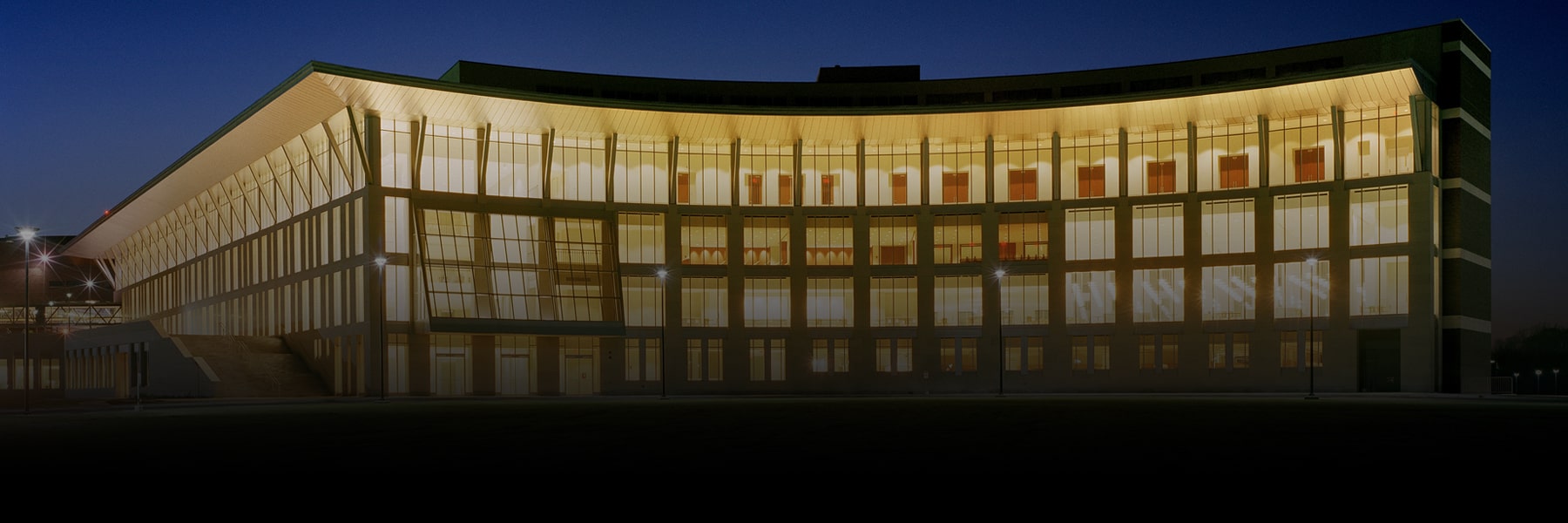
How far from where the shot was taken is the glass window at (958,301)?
7750 cm

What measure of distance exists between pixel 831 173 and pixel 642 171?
1108 cm

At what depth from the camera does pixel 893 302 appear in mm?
78688

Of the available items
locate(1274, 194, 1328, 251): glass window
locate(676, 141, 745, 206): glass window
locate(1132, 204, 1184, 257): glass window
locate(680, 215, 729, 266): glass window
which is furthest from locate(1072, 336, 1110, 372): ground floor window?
locate(676, 141, 745, 206): glass window

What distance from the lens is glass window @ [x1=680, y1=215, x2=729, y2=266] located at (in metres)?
77.2

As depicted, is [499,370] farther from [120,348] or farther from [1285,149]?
[1285,149]

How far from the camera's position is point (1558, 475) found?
1650cm

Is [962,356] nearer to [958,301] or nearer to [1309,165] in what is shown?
[958,301]

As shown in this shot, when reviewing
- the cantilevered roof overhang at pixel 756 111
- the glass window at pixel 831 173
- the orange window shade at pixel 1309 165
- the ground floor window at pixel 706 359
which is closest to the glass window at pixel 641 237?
the cantilevered roof overhang at pixel 756 111

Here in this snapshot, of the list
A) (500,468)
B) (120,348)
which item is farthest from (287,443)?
(120,348)

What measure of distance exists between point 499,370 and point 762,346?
598 inches

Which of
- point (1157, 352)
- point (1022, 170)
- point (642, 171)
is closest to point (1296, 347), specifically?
point (1157, 352)

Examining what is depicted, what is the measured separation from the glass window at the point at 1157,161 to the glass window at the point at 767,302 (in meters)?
20.3

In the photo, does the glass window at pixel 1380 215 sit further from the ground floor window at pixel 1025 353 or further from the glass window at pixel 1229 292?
the ground floor window at pixel 1025 353

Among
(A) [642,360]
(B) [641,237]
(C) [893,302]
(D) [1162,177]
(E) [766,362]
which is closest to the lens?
(D) [1162,177]
